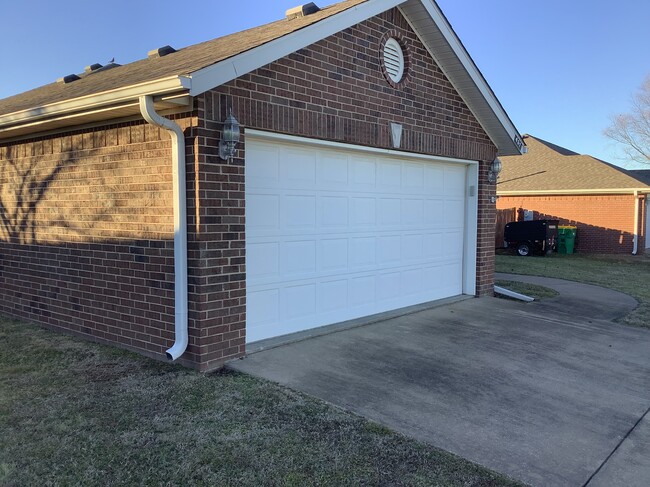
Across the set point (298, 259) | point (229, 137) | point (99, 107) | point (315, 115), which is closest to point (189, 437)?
point (229, 137)

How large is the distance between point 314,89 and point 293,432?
160 inches

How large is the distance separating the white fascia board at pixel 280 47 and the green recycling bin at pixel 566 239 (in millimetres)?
16734

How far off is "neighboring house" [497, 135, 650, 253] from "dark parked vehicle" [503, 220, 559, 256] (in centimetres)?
210

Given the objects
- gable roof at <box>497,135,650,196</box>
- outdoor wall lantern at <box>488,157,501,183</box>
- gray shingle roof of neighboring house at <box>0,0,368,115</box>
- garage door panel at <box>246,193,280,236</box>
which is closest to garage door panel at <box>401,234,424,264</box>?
outdoor wall lantern at <box>488,157,501,183</box>

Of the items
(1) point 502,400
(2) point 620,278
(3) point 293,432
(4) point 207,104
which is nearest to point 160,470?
(3) point 293,432

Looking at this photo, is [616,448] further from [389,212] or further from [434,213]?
[434,213]

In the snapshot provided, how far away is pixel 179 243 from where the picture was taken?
524 cm

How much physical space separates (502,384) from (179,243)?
3460 mm

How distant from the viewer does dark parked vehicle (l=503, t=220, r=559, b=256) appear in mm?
20156

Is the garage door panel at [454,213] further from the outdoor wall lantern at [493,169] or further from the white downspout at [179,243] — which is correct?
the white downspout at [179,243]

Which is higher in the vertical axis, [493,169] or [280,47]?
[280,47]

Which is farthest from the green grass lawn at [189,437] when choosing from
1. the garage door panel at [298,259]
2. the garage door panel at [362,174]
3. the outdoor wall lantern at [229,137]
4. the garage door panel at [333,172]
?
the garage door panel at [362,174]

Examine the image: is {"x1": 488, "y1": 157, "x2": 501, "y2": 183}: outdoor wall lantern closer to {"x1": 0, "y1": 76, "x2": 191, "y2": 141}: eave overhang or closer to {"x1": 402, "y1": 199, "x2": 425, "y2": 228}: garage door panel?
{"x1": 402, "y1": 199, "x2": 425, "y2": 228}: garage door panel

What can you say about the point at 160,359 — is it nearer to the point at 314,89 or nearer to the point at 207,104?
the point at 207,104
